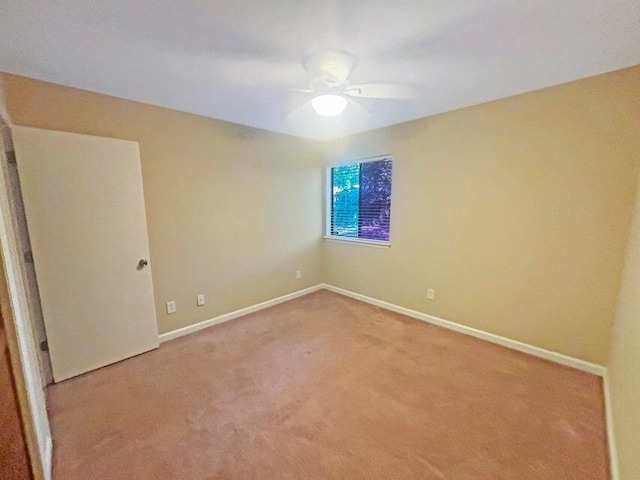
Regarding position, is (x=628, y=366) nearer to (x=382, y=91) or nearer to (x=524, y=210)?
(x=524, y=210)

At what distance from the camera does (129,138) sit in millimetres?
2385

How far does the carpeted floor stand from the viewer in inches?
56.4

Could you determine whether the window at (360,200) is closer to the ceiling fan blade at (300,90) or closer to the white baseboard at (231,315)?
the white baseboard at (231,315)

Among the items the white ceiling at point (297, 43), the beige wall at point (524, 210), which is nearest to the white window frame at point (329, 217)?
the beige wall at point (524, 210)

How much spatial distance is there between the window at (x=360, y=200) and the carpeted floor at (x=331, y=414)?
1.55 metres

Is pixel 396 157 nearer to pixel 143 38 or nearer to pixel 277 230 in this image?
pixel 277 230

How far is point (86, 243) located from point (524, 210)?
3.70 meters

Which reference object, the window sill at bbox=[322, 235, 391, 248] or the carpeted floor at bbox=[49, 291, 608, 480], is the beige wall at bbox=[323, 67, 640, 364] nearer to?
the window sill at bbox=[322, 235, 391, 248]

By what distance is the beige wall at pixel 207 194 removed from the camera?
86.0 inches

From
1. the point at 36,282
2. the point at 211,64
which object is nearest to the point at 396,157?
the point at 211,64

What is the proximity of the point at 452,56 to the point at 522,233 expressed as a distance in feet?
5.28

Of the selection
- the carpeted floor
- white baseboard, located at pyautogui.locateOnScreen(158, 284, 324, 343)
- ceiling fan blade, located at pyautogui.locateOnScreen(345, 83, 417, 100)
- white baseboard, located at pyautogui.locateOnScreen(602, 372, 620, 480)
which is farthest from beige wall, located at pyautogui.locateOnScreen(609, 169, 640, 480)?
white baseboard, located at pyautogui.locateOnScreen(158, 284, 324, 343)

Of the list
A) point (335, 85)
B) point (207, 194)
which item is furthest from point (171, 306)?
point (335, 85)

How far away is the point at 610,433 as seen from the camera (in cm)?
154
